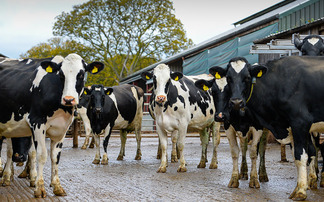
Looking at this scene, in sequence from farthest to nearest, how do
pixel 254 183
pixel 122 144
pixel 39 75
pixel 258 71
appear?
1. pixel 122 144
2. pixel 254 183
3. pixel 39 75
4. pixel 258 71

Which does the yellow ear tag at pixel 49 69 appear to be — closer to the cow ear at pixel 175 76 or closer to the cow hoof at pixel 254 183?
the cow hoof at pixel 254 183

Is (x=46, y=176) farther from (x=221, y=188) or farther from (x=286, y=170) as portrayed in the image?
(x=286, y=170)

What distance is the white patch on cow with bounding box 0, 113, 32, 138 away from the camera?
23.0 ft

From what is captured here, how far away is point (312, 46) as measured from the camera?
9.14 m

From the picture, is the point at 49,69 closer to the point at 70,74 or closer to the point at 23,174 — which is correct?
the point at 70,74

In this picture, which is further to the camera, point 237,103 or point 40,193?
point 237,103

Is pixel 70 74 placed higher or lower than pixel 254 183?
higher

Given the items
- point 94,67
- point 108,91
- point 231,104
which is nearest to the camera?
point 231,104

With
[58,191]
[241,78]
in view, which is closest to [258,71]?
[241,78]

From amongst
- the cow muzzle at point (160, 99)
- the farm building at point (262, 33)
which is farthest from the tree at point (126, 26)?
the cow muzzle at point (160, 99)

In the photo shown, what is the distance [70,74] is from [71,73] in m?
0.03

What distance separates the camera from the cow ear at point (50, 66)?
6820mm

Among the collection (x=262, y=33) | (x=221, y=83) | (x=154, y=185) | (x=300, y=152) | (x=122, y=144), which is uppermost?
(x=262, y=33)

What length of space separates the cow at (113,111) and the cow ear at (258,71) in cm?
545
